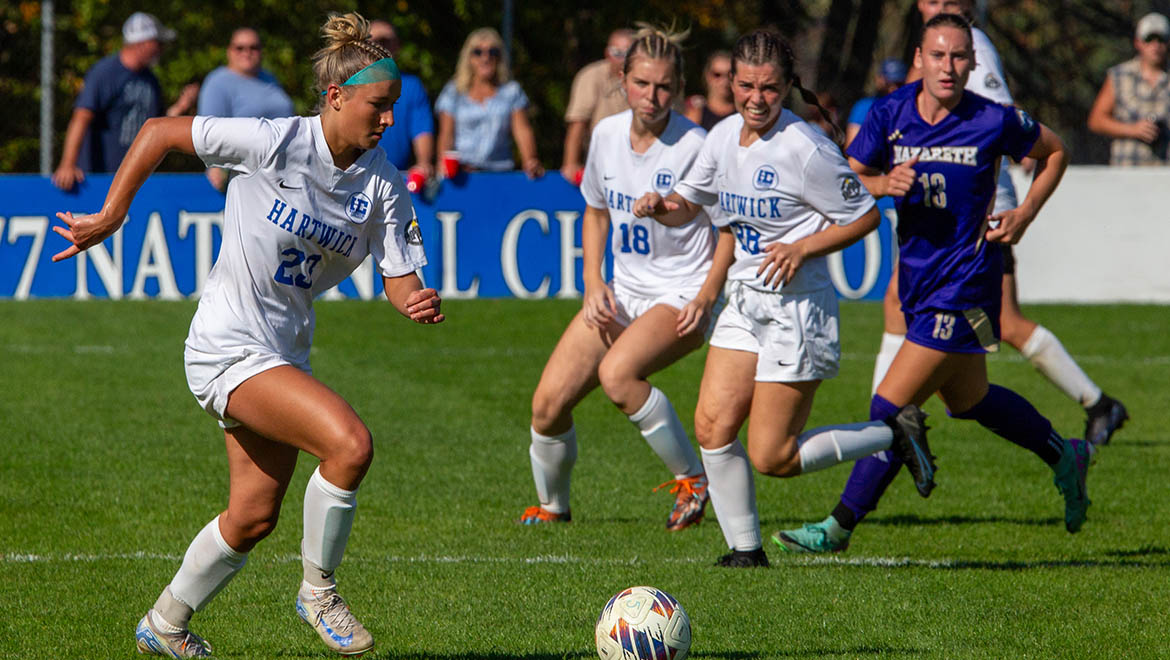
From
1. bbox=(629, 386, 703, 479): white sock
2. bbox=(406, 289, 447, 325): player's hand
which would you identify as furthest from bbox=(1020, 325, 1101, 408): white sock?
bbox=(406, 289, 447, 325): player's hand

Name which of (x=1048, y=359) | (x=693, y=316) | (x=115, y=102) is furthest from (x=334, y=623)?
(x=115, y=102)

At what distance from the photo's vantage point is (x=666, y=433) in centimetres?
696

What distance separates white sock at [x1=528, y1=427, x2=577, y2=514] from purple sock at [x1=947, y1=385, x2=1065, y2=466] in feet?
5.45

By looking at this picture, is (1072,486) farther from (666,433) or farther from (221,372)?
(221,372)

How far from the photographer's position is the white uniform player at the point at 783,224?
19.8 feet

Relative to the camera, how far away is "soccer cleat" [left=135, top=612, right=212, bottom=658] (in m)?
4.87

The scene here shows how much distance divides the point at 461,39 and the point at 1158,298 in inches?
370

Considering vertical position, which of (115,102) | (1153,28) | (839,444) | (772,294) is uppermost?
(1153,28)

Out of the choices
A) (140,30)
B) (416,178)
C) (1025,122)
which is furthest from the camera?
(140,30)

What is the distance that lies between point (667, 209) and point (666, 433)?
1.07 metres

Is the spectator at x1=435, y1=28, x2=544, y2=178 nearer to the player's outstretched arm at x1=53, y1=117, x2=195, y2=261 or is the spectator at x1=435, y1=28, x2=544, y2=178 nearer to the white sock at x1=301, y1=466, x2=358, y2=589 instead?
the player's outstretched arm at x1=53, y1=117, x2=195, y2=261

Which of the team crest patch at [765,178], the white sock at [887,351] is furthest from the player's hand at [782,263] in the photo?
the white sock at [887,351]

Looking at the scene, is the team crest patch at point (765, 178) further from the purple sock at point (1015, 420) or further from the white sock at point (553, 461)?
the white sock at point (553, 461)

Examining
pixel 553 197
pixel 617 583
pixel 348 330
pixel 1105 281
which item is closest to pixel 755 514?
pixel 617 583
